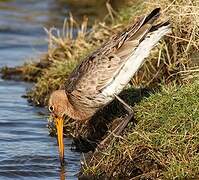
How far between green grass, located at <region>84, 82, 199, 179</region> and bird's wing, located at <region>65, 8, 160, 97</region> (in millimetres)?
603

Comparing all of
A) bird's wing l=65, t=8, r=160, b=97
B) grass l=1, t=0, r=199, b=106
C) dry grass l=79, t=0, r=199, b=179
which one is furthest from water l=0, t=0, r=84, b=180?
bird's wing l=65, t=8, r=160, b=97

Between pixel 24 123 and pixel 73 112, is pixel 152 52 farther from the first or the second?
pixel 73 112

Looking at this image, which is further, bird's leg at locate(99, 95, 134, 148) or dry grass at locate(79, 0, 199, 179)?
bird's leg at locate(99, 95, 134, 148)

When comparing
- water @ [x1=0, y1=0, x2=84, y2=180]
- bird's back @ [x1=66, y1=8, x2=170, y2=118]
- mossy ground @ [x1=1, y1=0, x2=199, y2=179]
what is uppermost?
bird's back @ [x1=66, y1=8, x2=170, y2=118]

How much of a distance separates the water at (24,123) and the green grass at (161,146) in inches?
23.0

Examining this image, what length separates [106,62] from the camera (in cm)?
891

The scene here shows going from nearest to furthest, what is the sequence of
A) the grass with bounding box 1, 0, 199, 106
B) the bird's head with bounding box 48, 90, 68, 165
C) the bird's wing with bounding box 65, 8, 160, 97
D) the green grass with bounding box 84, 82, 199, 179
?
the green grass with bounding box 84, 82, 199, 179
the bird's wing with bounding box 65, 8, 160, 97
the bird's head with bounding box 48, 90, 68, 165
the grass with bounding box 1, 0, 199, 106

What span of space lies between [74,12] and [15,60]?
5149mm

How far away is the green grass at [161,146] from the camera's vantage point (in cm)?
787

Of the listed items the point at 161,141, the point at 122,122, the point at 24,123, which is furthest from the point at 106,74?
the point at 24,123

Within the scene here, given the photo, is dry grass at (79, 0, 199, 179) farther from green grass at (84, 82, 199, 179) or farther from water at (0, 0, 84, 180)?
water at (0, 0, 84, 180)

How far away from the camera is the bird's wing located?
883cm

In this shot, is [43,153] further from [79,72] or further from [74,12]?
[74,12]

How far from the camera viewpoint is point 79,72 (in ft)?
29.6
